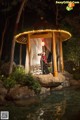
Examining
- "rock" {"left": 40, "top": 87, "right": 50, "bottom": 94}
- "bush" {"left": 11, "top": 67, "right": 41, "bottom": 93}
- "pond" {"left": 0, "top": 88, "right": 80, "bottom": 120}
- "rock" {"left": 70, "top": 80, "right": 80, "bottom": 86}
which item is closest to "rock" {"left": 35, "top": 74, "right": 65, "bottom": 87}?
"rock" {"left": 40, "top": 87, "right": 50, "bottom": 94}

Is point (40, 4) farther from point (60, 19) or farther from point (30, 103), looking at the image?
point (30, 103)

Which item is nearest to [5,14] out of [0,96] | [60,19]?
[60,19]

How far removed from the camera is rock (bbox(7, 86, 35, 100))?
48.6 ft

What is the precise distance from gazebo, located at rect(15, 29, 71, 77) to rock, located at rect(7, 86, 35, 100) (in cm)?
449

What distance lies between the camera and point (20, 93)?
15.0 meters

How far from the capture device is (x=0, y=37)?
30125mm

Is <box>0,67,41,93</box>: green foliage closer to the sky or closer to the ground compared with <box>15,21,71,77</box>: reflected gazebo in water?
closer to the ground

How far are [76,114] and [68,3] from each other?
59.7 feet

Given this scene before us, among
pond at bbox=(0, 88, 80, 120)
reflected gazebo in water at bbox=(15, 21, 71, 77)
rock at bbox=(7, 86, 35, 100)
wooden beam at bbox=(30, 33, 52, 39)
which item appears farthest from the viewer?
wooden beam at bbox=(30, 33, 52, 39)

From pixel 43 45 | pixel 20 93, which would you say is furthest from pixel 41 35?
pixel 20 93

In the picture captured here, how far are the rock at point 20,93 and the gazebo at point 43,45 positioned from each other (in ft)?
14.7

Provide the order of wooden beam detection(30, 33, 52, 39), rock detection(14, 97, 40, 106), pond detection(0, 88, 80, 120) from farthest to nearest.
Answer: wooden beam detection(30, 33, 52, 39) → rock detection(14, 97, 40, 106) → pond detection(0, 88, 80, 120)

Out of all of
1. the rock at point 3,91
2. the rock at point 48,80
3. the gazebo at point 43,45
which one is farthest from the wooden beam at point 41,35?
the rock at point 3,91

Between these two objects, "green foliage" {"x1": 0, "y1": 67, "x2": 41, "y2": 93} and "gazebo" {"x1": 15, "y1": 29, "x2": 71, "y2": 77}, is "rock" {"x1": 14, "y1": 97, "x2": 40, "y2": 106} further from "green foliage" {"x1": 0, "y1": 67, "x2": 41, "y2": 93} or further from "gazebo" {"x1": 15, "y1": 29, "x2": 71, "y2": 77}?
"gazebo" {"x1": 15, "y1": 29, "x2": 71, "y2": 77}
